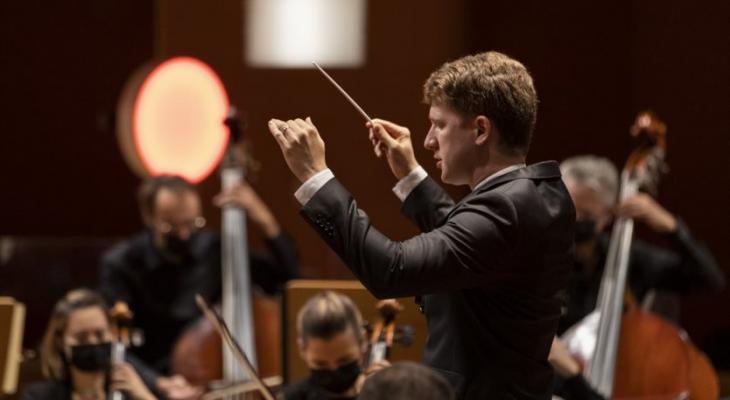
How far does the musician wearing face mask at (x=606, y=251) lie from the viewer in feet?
12.3

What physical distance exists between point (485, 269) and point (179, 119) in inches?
108

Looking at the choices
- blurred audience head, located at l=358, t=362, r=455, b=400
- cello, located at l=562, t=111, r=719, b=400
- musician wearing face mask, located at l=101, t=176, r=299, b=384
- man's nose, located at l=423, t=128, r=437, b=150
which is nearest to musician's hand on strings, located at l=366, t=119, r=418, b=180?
man's nose, located at l=423, t=128, r=437, b=150

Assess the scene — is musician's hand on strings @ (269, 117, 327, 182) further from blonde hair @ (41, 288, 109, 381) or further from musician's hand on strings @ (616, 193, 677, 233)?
musician's hand on strings @ (616, 193, 677, 233)

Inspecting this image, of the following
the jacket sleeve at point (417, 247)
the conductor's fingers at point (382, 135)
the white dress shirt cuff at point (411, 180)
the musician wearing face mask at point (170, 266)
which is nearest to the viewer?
the jacket sleeve at point (417, 247)

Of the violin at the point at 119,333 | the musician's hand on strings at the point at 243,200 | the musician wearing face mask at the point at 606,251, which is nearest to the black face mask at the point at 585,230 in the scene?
the musician wearing face mask at the point at 606,251

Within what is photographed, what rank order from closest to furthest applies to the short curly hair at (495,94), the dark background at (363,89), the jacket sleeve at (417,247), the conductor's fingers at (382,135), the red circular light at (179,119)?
the jacket sleeve at (417,247) → the short curly hair at (495,94) → the conductor's fingers at (382,135) → the red circular light at (179,119) → the dark background at (363,89)

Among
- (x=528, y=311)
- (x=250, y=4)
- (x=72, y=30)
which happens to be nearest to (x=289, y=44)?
(x=250, y=4)

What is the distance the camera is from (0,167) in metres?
5.88

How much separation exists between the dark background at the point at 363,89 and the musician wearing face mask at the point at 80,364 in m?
0.96

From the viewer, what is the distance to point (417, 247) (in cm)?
194

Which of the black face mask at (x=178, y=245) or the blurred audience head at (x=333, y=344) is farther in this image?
the black face mask at (x=178, y=245)

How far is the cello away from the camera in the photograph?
3.36 meters

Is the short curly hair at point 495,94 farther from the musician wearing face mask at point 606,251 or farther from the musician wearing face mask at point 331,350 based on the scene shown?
the musician wearing face mask at point 606,251

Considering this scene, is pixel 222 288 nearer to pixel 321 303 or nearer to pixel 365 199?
pixel 365 199
